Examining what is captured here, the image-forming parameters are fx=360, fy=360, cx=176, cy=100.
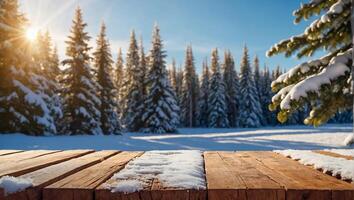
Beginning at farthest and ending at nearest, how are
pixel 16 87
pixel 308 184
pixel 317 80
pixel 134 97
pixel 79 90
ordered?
pixel 134 97, pixel 79 90, pixel 16 87, pixel 317 80, pixel 308 184

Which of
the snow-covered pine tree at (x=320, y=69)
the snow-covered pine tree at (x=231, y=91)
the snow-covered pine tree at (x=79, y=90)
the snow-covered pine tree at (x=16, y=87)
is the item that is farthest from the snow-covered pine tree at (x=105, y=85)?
the snow-covered pine tree at (x=320, y=69)

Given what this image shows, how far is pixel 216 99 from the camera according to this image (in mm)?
53250

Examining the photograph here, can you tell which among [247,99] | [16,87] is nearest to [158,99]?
[16,87]

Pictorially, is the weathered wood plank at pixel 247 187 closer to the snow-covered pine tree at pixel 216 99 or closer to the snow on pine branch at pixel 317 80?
the snow on pine branch at pixel 317 80

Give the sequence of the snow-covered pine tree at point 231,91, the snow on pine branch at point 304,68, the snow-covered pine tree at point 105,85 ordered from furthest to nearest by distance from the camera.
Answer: the snow-covered pine tree at point 231,91 < the snow-covered pine tree at point 105,85 < the snow on pine branch at point 304,68

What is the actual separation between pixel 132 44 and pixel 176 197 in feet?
155

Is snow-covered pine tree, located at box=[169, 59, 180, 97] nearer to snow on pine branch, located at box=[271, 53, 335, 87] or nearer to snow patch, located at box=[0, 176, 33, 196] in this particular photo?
snow on pine branch, located at box=[271, 53, 335, 87]

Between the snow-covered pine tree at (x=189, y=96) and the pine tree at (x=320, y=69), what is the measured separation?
54.6 meters

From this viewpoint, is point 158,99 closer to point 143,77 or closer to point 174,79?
point 143,77

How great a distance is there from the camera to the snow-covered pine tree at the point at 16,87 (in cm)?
1950

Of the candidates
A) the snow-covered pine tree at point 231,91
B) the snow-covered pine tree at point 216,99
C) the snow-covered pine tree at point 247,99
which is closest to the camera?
the snow-covered pine tree at point 216,99

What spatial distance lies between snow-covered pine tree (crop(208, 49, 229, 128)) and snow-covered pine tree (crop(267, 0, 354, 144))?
163 feet

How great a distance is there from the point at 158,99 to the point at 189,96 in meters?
22.1

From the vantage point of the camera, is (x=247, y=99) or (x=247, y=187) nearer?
(x=247, y=187)
